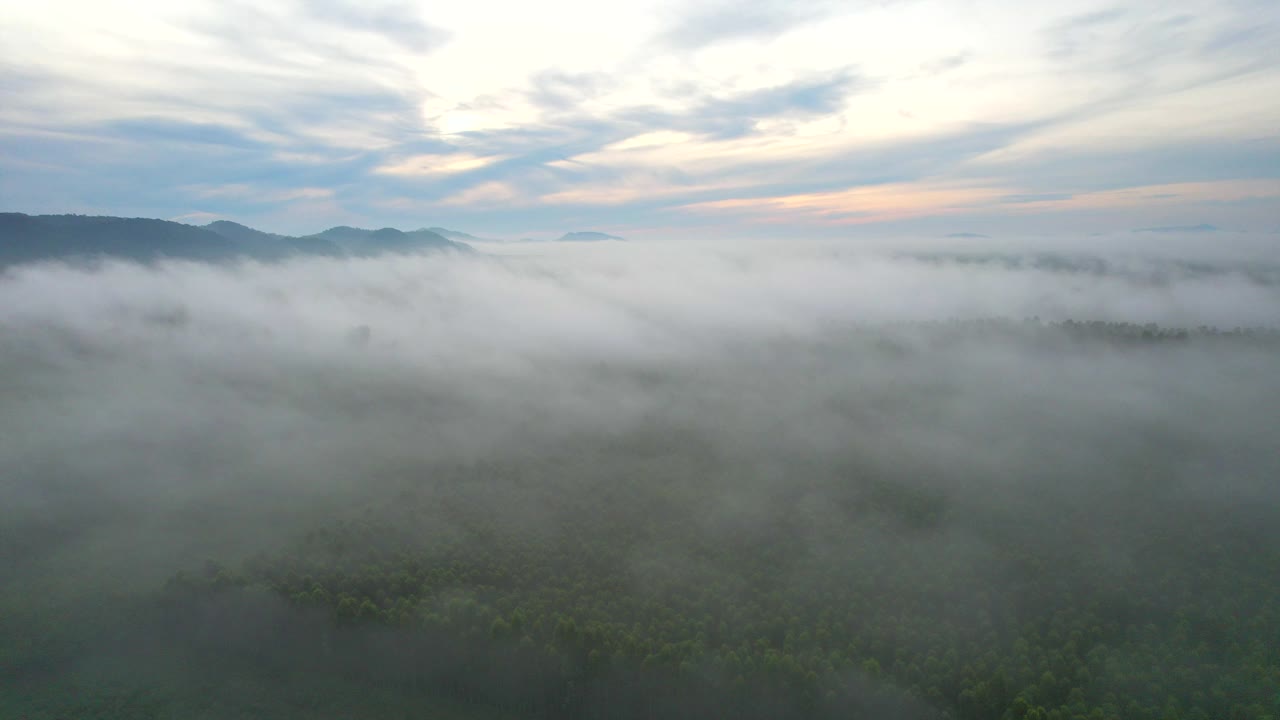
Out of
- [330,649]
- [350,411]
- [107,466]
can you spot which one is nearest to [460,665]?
[330,649]

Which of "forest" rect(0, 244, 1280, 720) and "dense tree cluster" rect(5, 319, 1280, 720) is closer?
"dense tree cluster" rect(5, 319, 1280, 720)

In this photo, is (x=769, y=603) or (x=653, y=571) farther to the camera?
(x=653, y=571)

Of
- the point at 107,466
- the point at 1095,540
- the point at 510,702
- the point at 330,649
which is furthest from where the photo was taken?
the point at 107,466

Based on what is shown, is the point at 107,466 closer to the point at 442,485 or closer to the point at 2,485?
the point at 2,485

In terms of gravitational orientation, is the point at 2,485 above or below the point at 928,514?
above

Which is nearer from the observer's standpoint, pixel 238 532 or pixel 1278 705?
pixel 1278 705

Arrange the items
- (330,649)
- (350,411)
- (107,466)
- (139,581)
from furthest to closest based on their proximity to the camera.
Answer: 1. (350,411)
2. (107,466)
3. (139,581)
4. (330,649)

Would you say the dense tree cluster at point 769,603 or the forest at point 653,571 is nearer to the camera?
the dense tree cluster at point 769,603

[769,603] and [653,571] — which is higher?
[653,571]
